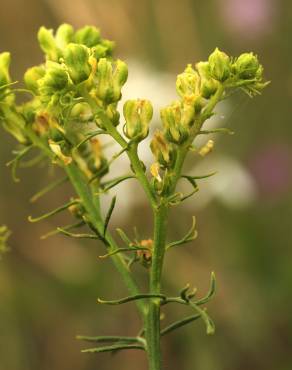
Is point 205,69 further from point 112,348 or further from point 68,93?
point 112,348

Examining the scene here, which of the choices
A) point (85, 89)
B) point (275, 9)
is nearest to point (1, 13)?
point (275, 9)

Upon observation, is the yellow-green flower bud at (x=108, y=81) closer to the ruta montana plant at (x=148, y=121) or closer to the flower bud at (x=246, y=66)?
the ruta montana plant at (x=148, y=121)

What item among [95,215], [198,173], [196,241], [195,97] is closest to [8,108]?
[95,215]

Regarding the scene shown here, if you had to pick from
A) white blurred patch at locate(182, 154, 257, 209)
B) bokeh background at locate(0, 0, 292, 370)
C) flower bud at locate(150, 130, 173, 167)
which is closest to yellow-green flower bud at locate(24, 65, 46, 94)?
flower bud at locate(150, 130, 173, 167)

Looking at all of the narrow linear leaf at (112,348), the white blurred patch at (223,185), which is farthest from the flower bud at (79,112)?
the white blurred patch at (223,185)

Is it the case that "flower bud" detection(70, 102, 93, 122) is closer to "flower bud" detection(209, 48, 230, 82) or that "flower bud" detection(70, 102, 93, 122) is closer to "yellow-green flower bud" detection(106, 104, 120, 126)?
"yellow-green flower bud" detection(106, 104, 120, 126)

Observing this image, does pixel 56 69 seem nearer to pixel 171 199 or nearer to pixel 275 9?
pixel 171 199
